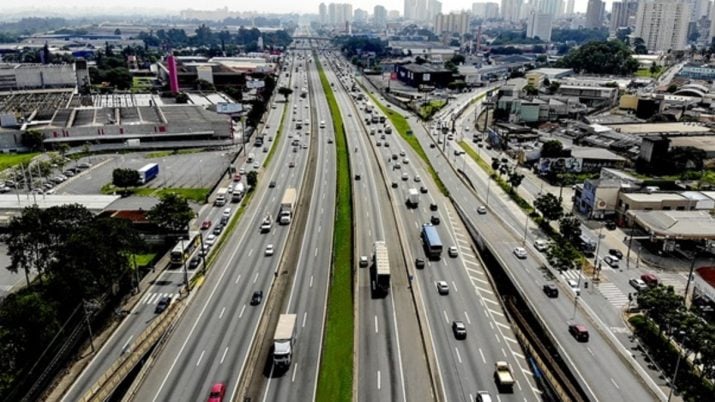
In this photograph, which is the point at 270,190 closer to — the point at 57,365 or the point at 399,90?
the point at 57,365

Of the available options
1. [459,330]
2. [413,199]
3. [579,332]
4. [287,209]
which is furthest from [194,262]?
[579,332]

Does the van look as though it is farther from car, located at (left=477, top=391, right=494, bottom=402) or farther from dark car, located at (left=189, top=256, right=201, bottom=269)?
dark car, located at (left=189, top=256, right=201, bottom=269)

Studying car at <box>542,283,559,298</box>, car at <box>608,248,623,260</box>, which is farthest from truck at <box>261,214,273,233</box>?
car at <box>608,248,623,260</box>

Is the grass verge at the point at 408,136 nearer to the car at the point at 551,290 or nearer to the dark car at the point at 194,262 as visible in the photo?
the car at the point at 551,290

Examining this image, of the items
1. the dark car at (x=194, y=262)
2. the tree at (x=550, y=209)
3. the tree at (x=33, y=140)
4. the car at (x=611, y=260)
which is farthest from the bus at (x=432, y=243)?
the tree at (x=33, y=140)

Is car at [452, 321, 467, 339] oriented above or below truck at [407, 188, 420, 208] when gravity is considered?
below

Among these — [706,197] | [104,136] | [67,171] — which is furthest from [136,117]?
[706,197]
